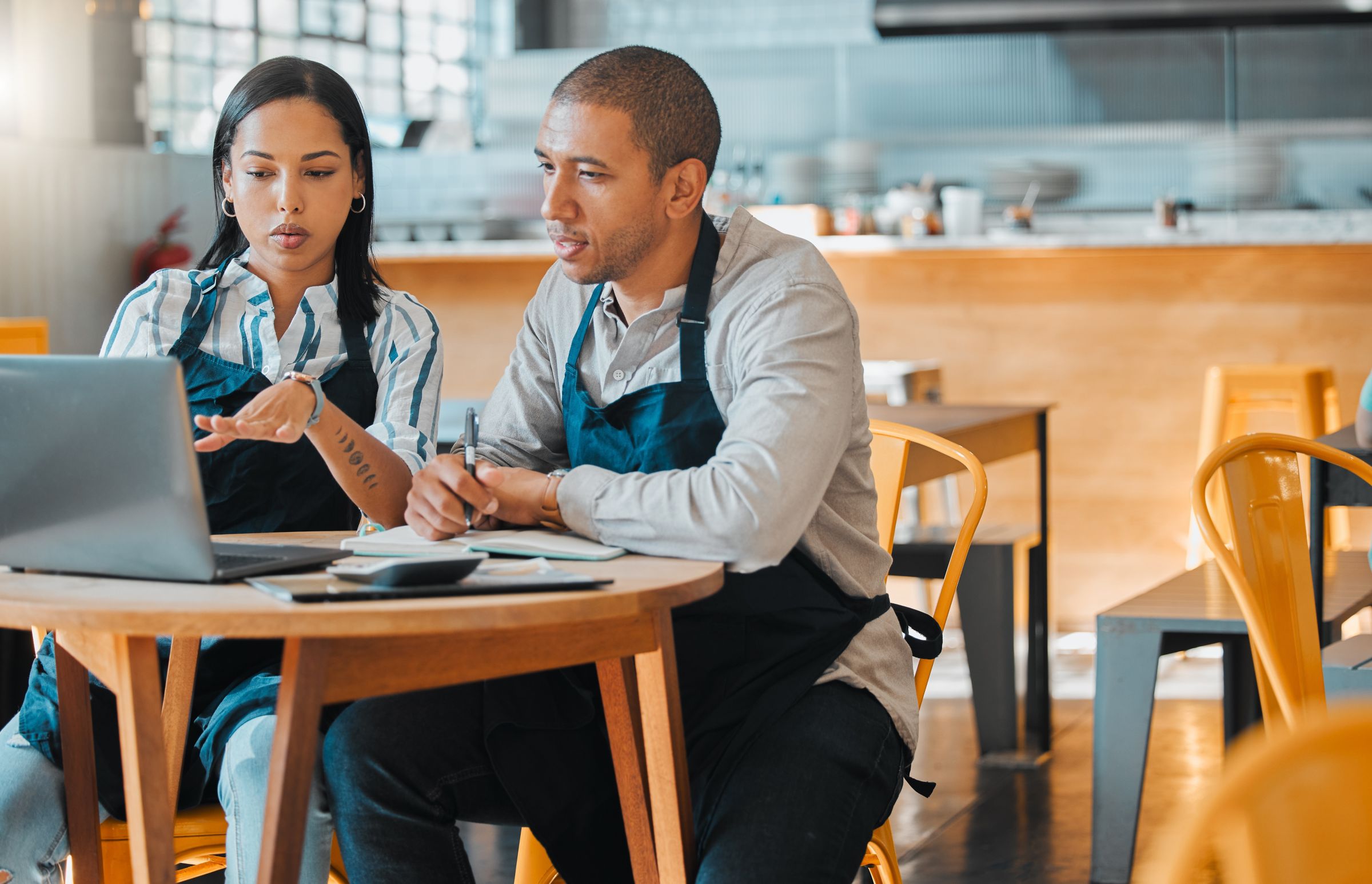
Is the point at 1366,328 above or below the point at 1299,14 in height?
below

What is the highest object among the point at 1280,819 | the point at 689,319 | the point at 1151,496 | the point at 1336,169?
the point at 1336,169

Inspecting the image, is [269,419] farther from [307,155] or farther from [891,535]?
[891,535]

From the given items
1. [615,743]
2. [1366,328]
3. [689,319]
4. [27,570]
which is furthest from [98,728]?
[1366,328]

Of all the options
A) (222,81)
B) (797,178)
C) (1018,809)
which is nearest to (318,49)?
(222,81)

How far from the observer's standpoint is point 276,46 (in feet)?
21.2

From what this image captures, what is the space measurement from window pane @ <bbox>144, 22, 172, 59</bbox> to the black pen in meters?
5.18

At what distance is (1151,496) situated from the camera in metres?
4.66

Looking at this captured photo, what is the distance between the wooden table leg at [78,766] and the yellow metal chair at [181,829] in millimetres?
11

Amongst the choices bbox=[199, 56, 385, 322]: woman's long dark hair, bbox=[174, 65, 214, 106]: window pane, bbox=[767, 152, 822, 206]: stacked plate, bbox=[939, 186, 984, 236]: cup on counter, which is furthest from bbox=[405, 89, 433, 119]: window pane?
bbox=[199, 56, 385, 322]: woman's long dark hair

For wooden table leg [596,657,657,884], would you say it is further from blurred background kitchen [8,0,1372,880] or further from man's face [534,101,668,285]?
blurred background kitchen [8,0,1372,880]

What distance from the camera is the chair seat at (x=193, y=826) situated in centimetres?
153

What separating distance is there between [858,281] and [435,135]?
6.12ft

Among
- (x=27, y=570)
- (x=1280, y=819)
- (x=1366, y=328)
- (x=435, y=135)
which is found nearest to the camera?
(x=1280, y=819)

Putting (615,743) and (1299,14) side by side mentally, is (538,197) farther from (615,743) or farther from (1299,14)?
(615,743)
